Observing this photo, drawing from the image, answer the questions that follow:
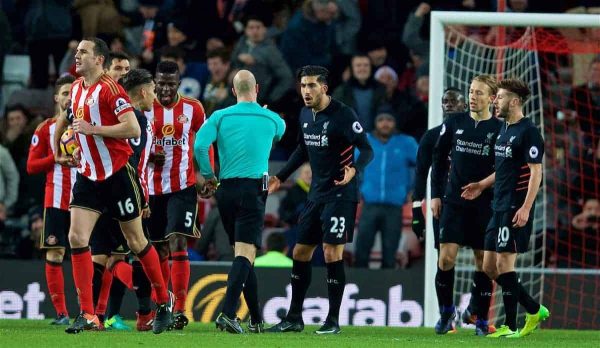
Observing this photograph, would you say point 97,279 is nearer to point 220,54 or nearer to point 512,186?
point 512,186

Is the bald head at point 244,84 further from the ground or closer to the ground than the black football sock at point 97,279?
further from the ground

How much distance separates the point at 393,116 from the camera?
16.5 metres

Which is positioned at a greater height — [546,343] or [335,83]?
[335,83]

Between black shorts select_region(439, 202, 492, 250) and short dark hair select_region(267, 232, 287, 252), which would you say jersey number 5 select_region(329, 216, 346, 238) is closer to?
black shorts select_region(439, 202, 492, 250)

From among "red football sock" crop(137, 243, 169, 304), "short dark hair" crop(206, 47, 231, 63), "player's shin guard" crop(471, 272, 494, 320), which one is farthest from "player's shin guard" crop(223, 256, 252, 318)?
"short dark hair" crop(206, 47, 231, 63)

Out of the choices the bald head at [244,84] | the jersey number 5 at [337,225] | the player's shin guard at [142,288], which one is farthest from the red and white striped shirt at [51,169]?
the jersey number 5 at [337,225]

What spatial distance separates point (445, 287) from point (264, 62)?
617 centimetres

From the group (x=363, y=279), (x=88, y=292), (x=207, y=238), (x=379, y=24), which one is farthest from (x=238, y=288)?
(x=379, y=24)

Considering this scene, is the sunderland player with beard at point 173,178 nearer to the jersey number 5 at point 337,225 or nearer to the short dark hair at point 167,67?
the short dark hair at point 167,67

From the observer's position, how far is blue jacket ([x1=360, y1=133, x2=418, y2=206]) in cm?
1605

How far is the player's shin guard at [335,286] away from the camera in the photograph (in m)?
11.7

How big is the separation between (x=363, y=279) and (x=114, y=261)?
3660 mm

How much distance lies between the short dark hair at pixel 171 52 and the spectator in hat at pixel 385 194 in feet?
8.73

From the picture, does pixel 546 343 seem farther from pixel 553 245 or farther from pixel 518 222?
pixel 553 245
